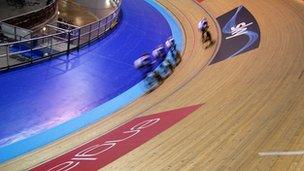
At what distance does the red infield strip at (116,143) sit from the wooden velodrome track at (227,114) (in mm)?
174

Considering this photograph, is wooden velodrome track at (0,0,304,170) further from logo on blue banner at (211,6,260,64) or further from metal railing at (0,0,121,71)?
metal railing at (0,0,121,71)

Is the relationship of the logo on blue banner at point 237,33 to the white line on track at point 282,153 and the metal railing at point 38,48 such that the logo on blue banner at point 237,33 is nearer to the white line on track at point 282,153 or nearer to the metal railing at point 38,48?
the metal railing at point 38,48

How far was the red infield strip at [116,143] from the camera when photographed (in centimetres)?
548

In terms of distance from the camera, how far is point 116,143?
235 inches

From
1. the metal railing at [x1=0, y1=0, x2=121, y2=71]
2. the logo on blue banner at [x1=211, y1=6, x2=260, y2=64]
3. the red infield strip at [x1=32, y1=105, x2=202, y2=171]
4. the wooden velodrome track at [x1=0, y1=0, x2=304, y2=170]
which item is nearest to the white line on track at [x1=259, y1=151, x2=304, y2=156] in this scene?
the wooden velodrome track at [x1=0, y1=0, x2=304, y2=170]

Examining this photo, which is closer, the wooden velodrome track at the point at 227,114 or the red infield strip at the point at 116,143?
the wooden velodrome track at the point at 227,114

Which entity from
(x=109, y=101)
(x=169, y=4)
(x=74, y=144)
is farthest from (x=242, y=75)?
(x=169, y=4)

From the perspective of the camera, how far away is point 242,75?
7.88m

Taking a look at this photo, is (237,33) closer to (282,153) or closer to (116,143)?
(116,143)

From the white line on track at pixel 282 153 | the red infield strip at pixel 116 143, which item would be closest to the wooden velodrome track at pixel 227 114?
the white line on track at pixel 282 153

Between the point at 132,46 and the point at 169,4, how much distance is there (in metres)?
A: 4.62

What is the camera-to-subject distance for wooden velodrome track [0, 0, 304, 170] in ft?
16.8

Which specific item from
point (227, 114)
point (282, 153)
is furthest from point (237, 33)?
point (282, 153)

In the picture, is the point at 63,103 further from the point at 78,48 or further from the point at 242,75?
the point at 242,75
